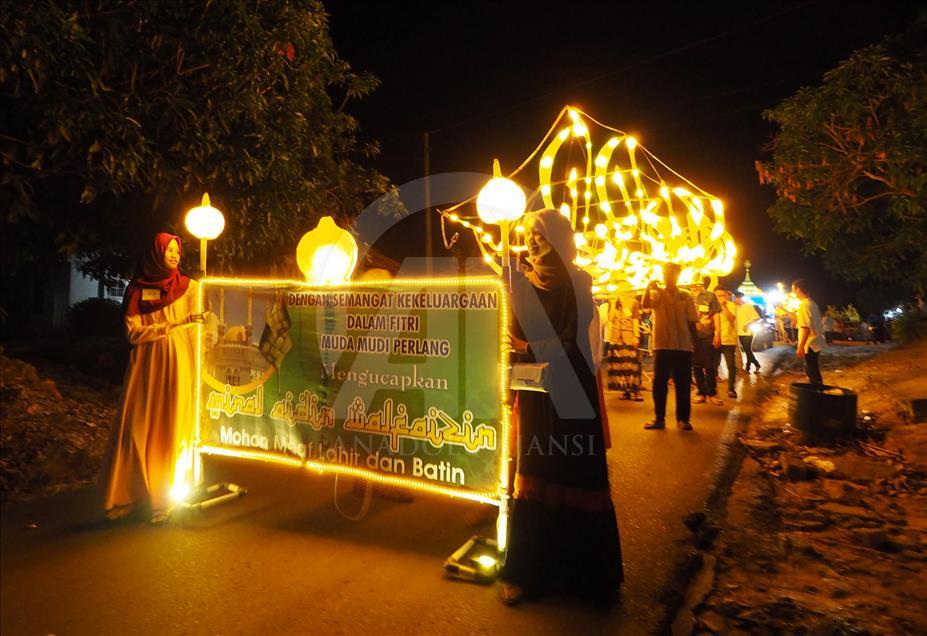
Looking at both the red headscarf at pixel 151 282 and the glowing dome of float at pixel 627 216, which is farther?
the glowing dome of float at pixel 627 216

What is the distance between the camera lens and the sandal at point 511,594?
3.02m

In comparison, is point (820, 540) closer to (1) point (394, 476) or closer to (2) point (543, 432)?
(2) point (543, 432)

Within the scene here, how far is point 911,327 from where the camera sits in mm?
15234

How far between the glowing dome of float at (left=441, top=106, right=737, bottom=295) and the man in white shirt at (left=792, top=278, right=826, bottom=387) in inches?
81.9

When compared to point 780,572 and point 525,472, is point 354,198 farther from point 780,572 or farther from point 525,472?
point 780,572

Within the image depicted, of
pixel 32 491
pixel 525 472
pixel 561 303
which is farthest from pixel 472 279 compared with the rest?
pixel 32 491

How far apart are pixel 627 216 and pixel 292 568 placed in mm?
8744

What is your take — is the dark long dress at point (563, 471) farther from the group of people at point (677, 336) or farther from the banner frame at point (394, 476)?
the group of people at point (677, 336)

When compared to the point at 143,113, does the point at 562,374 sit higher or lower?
lower

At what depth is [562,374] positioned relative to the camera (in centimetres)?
321

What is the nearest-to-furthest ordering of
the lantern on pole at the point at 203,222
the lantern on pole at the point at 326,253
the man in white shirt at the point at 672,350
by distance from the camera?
the lantern on pole at the point at 203,222 → the lantern on pole at the point at 326,253 → the man in white shirt at the point at 672,350

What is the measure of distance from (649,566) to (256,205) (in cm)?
639

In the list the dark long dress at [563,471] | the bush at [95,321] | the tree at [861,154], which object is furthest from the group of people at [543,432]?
the bush at [95,321]

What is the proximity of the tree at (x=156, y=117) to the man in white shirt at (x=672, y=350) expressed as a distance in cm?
521
